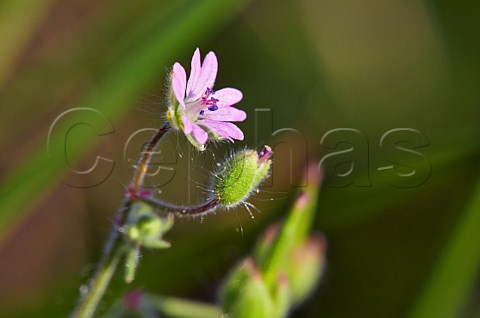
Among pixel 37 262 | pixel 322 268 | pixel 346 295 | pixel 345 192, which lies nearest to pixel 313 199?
pixel 322 268

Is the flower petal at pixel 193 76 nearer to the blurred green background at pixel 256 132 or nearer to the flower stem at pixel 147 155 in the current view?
the flower stem at pixel 147 155

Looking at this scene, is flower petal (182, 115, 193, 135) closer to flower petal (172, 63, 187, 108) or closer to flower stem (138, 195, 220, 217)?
flower petal (172, 63, 187, 108)

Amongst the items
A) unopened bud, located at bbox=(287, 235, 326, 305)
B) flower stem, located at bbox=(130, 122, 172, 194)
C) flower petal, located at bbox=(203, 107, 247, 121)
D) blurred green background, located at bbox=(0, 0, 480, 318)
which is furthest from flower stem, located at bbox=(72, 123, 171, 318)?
unopened bud, located at bbox=(287, 235, 326, 305)

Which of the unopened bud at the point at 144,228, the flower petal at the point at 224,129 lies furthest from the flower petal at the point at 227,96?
the unopened bud at the point at 144,228

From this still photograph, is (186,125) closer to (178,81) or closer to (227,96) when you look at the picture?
(178,81)

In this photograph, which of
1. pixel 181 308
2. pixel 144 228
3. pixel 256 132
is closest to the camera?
pixel 144 228

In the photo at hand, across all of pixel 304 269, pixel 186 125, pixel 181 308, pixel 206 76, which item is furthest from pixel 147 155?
pixel 304 269
